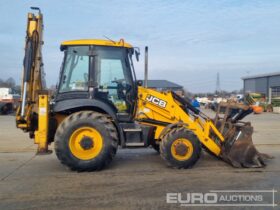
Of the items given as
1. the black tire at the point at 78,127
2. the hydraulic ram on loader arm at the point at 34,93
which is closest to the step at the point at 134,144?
the black tire at the point at 78,127

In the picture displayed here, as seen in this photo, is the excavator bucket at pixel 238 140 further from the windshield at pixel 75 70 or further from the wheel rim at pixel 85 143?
the windshield at pixel 75 70

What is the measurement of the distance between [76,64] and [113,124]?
1.58 metres

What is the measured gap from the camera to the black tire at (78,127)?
24.4ft

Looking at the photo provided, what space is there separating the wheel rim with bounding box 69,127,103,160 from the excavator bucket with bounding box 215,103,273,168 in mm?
2849

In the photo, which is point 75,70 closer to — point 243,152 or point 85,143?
point 85,143

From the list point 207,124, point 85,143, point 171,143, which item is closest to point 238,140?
point 207,124

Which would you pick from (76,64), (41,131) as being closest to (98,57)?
(76,64)

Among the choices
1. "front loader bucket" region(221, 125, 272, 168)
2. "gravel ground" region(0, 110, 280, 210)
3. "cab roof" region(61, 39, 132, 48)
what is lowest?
"gravel ground" region(0, 110, 280, 210)

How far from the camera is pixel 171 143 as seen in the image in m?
7.66

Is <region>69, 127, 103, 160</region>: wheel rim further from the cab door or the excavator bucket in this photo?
the excavator bucket

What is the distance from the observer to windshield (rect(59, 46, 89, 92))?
7.98 metres

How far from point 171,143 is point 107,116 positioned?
152cm

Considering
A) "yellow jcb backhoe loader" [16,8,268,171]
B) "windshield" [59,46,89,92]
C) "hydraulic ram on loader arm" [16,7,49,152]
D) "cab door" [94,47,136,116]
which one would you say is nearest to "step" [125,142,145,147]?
"yellow jcb backhoe loader" [16,8,268,171]

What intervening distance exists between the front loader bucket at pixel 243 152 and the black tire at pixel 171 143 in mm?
775
